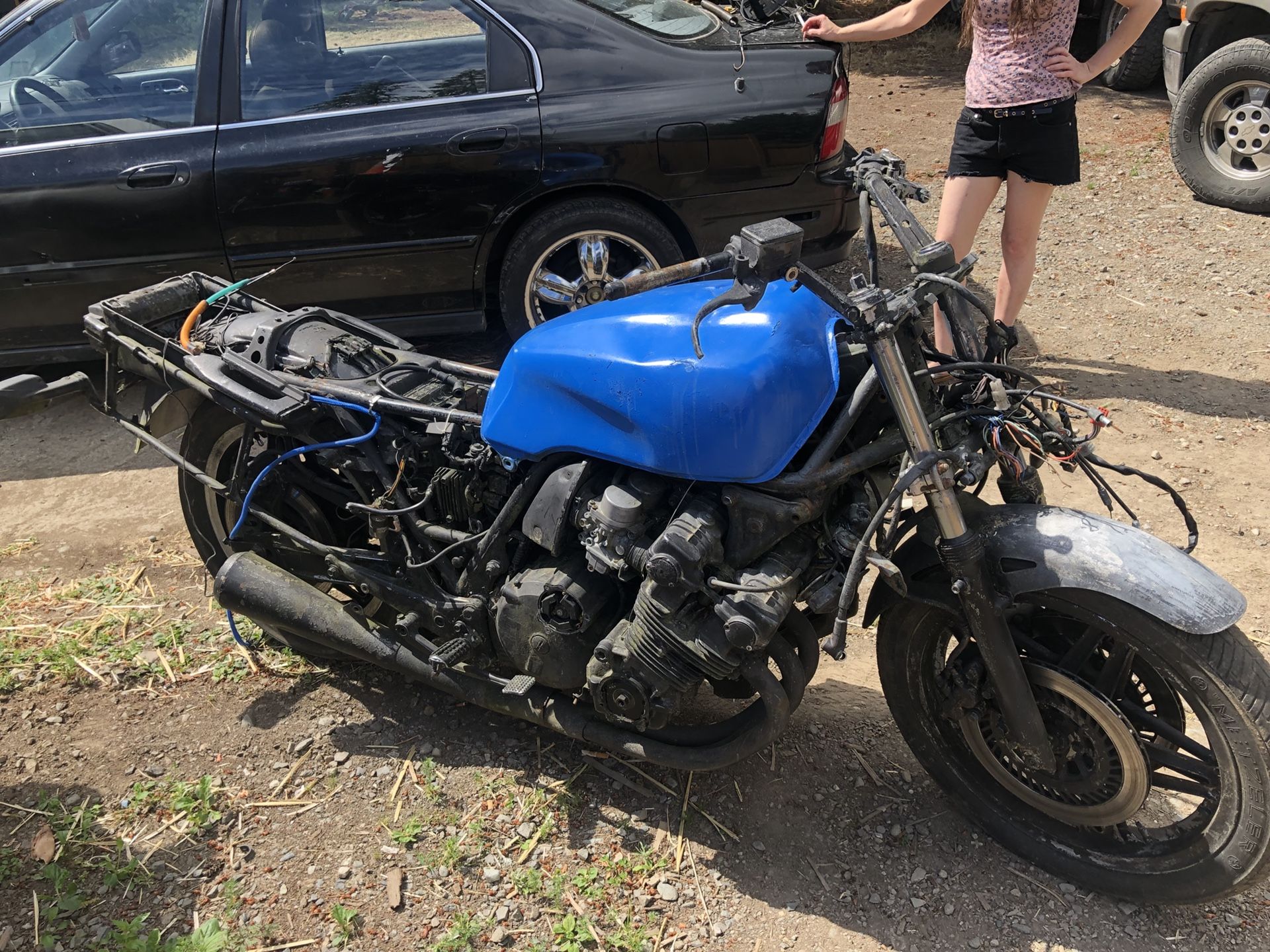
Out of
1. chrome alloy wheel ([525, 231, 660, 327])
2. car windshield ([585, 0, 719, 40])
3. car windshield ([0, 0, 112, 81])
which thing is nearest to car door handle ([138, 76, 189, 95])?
car windshield ([0, 0, 112, 81])

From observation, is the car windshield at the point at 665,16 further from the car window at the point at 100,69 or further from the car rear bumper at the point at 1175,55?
the car rear bumper at the point at 1175,55

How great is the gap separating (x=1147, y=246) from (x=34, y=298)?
6.36 m

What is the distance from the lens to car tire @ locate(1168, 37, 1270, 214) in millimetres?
6223

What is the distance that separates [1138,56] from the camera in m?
8.92

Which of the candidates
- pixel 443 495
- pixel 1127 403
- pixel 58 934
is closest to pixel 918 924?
pixel 443 495

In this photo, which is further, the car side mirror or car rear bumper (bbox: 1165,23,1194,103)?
car rear bumper (bbox: 1165,23,1194,103)

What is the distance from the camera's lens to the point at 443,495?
8.64 feet

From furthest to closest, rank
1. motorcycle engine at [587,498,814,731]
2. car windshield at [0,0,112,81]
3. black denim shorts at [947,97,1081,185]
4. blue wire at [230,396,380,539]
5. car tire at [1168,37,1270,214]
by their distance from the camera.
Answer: car tire at [1168,37,1270,214], car windshield at [0,0,112,81], black denim shorts at [947,97,1081,185], blue wire at [230,396,380,539], motorcycle engine at [587,498,814,731]

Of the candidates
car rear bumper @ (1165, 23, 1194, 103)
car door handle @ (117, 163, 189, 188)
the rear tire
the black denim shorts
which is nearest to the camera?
the rear tire

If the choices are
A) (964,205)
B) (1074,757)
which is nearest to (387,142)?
(964,205)

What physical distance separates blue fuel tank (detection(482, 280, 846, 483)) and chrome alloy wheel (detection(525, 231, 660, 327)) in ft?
7.64

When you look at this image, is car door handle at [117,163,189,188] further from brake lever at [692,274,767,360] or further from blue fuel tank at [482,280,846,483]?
brake lever at [692,274,767,360]

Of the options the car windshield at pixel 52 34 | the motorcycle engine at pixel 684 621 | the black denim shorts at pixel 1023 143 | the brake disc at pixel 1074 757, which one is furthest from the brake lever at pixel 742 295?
the car windshield at pixel 52 34

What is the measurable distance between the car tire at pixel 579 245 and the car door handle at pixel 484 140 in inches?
13.9
